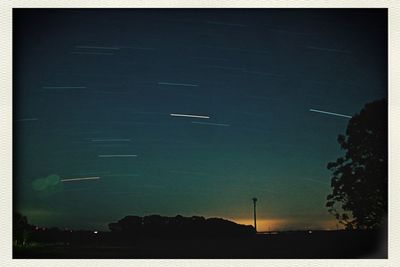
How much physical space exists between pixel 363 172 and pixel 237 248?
2.99ft

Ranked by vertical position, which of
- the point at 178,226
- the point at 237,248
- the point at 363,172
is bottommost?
the point at 237,248

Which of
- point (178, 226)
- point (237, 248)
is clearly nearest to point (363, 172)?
point (237, 248)

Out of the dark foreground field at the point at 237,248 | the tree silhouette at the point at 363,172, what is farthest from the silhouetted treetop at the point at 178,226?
the tree silhouette at the point at 363,172

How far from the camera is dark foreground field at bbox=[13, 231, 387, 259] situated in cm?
586

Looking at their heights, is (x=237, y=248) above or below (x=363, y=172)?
below

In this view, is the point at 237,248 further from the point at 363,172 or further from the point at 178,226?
the point at 363,172

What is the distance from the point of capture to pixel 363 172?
19.3 ft

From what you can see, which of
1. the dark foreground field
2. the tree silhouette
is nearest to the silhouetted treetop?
the dark foreground field

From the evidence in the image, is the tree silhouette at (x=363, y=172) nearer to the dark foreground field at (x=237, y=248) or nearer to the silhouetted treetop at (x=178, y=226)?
the dark foreground field at (x=237, y=248)

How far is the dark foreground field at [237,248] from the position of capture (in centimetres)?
586

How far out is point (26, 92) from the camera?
5926 millimetres
